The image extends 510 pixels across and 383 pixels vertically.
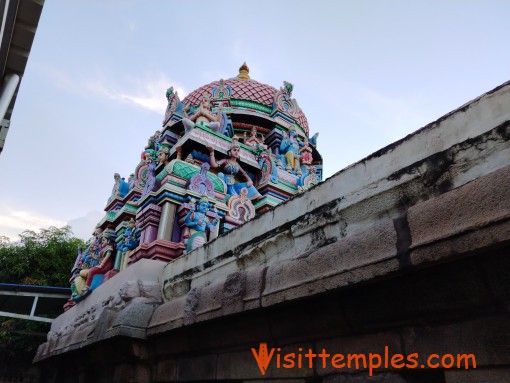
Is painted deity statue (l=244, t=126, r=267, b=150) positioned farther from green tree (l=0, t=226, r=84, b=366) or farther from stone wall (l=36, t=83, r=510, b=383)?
green tree (l=0, t=226, r=84, b=366)

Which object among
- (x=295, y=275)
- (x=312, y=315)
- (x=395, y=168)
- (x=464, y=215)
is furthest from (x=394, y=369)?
(x=395, y=168)

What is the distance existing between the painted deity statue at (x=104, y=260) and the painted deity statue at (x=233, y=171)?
11.4 ft

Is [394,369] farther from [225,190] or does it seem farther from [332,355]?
[225,190]

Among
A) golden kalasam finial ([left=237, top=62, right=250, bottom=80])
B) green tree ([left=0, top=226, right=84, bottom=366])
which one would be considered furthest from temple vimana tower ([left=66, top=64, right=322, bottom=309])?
green tree ([left=0, top=226, right=84, bottom=366])

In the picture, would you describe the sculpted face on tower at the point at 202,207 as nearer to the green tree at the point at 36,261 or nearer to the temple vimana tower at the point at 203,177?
the temple vimana tower at the point at 203,177

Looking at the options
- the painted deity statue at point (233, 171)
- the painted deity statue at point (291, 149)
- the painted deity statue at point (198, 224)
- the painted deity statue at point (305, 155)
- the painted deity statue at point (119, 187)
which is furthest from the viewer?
the painted deity statue at point (305, 155)

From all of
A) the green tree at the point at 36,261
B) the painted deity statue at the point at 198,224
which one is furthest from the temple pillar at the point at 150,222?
the green tree at the point at 36,261

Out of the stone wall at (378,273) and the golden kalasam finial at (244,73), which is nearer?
the stone wall at (378,273)

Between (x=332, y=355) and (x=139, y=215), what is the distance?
5.14 meters

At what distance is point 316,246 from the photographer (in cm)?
308

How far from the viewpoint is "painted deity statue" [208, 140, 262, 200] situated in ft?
26.3

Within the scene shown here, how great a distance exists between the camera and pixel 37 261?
54.7 ft

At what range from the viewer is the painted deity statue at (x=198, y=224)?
20.1ft

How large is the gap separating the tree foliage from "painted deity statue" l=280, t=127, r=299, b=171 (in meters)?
11.9
